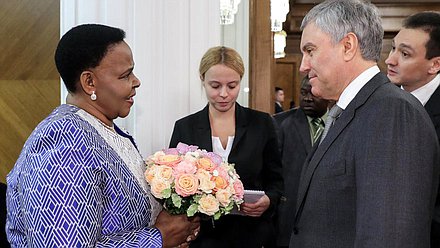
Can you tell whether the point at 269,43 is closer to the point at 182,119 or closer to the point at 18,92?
the point at 182,119

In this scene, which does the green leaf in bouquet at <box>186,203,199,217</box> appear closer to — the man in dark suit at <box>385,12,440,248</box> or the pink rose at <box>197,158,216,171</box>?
the pink rose at <box>197,158,216,171</box>

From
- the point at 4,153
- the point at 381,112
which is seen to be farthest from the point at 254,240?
the point at 381,112

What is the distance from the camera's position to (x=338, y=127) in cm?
194

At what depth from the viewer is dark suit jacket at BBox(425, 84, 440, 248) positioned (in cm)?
262

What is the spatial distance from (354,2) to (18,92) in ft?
6.16

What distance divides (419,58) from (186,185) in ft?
4.96

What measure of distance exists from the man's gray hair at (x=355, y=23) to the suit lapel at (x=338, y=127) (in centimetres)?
9

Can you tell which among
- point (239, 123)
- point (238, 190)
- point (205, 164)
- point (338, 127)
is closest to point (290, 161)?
point (239, 123)

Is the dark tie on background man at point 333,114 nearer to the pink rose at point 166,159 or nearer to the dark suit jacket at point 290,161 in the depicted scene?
the pink rose at point 166,159

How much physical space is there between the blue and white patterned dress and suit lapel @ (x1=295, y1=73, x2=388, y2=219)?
52cm

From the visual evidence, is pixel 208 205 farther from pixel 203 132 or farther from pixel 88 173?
pixel 203 132

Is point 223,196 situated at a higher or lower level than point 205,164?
lower

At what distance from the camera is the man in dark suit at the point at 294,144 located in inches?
157

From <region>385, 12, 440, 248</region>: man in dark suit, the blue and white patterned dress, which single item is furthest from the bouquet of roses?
<region>385, 12, 440, 248</region>: man in dark suit
